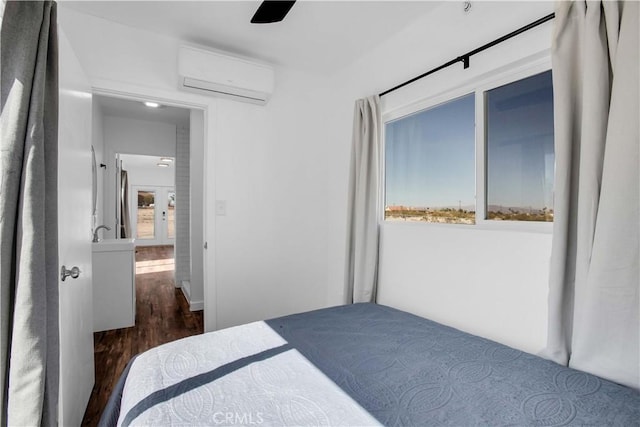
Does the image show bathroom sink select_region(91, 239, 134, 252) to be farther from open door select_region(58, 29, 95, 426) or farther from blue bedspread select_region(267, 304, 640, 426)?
blue bedspread select_region(267, 304, 640, 426)

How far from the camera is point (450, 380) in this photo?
47.9 inches

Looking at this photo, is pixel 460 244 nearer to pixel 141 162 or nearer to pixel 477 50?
pixel 477 50

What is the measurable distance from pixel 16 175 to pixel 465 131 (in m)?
2.18

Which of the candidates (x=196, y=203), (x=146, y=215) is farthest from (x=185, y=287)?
(x=146, y=215)

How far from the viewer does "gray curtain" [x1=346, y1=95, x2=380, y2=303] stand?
2.42m

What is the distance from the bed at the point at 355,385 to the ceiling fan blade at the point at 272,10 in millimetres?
1743

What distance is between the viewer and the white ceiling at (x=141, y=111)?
3.83m

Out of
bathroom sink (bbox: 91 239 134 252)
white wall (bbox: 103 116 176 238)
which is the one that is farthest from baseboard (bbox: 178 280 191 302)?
white wall (bbox: 103 116 176 238)

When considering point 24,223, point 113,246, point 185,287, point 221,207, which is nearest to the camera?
point 24,223

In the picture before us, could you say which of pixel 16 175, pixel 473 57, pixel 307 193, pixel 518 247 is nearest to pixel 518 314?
pixel 518 247

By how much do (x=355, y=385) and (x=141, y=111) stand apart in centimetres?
Answer: 436

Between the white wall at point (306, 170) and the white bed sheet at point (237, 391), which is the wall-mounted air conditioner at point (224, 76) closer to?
the white wall at point (306, 170)

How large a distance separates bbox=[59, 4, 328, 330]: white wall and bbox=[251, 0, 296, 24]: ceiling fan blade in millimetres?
899

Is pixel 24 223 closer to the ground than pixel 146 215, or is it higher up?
higher up
